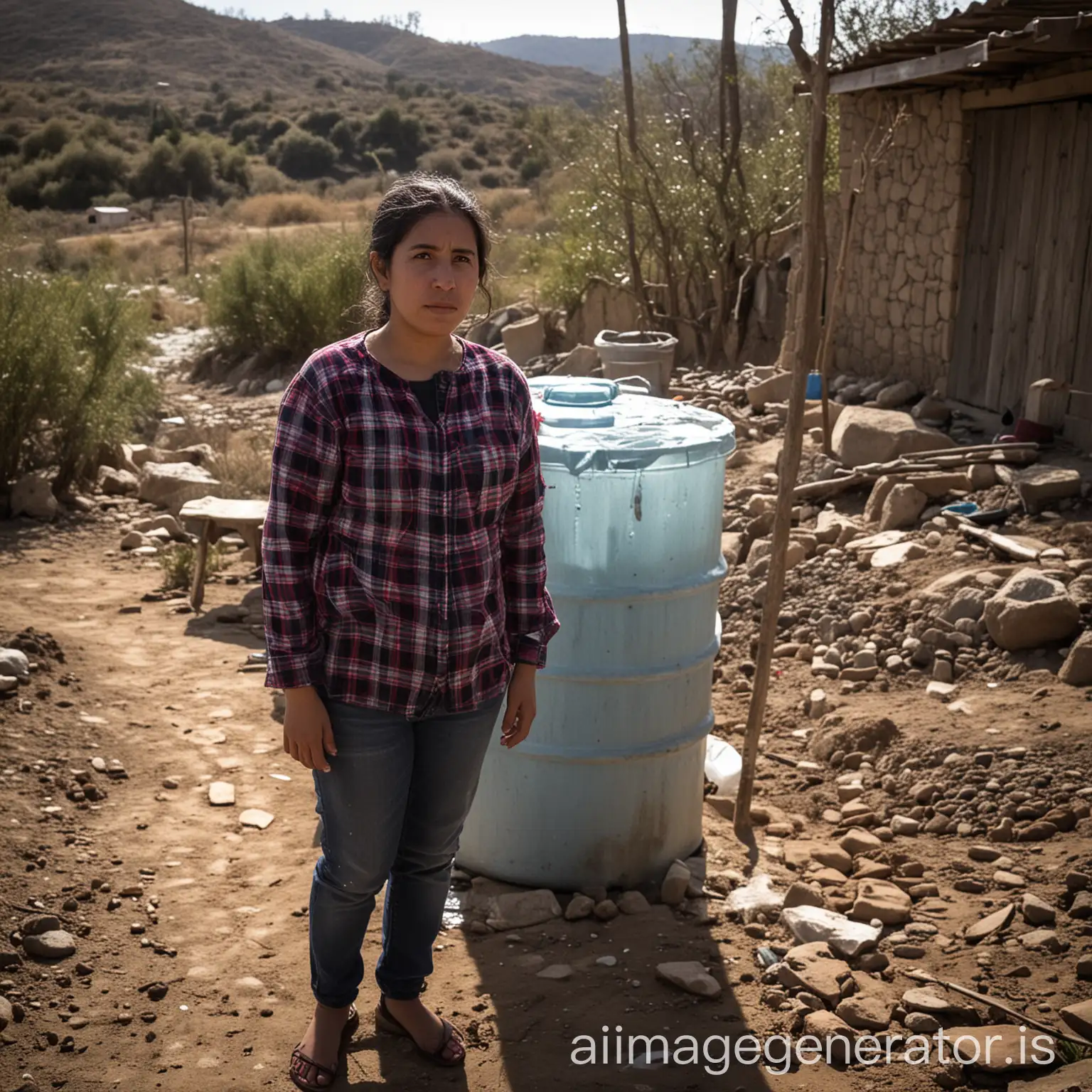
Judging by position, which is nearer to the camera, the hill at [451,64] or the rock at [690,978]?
the rock at [690,978]

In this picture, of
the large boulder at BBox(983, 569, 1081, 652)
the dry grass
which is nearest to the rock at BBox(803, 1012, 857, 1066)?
the large boulder at BBox(983, 569, 1081, 652)

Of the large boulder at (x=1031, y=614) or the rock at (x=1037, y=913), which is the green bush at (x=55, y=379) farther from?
the rock at (x=1037, y=913)

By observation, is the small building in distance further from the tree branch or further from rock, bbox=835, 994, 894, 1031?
rock, bbox=835, 994, 894, 1031

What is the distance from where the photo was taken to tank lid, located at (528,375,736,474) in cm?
286

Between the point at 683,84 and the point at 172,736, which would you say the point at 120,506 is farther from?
the point at 683,84

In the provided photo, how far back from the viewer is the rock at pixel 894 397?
817 centimetres

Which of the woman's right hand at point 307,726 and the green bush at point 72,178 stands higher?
the green bush at point 72,178

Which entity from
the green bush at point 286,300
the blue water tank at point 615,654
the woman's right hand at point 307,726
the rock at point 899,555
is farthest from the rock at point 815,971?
the green bush at point 286,300

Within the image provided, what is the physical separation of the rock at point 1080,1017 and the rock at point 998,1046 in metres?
0.07

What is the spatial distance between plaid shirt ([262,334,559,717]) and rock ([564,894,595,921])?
3.59ft

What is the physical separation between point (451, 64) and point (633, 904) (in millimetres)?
72466

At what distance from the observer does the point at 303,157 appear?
3659cm

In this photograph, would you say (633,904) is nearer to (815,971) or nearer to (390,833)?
(815,971)

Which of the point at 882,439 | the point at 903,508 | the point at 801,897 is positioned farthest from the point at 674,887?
the point at 882,439
